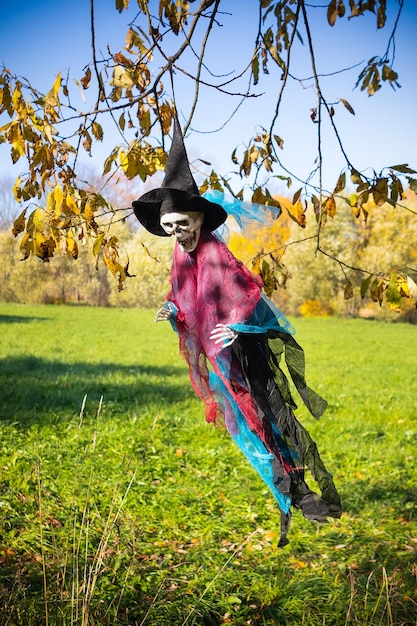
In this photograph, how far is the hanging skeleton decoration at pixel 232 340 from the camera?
165cm

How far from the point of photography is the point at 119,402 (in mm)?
6145

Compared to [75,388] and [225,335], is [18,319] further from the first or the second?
[225,335]

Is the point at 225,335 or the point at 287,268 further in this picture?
the point at 287,268

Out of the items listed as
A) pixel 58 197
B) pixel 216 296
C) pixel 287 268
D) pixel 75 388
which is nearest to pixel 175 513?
pixel 58 197

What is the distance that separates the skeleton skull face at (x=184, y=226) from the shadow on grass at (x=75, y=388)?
3808mm

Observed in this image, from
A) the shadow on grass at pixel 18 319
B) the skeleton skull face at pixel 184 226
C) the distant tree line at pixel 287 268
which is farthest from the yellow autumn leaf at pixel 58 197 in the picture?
the shadow on grass at pixel 18 319

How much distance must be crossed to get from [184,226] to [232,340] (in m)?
0.34

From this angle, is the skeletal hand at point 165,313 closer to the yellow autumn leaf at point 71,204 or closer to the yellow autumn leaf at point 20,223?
the yellow autumn leaf at point 71,204

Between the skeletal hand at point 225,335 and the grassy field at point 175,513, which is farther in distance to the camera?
the grassy field at point 175,513

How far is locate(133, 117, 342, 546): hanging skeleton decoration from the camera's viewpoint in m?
1.65

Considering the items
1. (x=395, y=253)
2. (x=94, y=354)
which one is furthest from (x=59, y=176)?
(x=395, y=253)

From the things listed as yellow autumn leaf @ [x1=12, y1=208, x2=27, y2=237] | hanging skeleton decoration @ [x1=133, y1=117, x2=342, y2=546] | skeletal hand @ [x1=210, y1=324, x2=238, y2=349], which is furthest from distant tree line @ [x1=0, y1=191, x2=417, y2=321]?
skeletal hand @ [x1=210, y1=324, x2=238, y2=349]

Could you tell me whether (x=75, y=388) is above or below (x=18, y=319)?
below

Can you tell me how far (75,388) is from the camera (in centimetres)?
655
